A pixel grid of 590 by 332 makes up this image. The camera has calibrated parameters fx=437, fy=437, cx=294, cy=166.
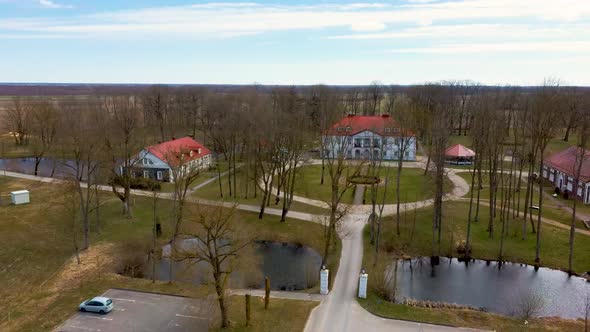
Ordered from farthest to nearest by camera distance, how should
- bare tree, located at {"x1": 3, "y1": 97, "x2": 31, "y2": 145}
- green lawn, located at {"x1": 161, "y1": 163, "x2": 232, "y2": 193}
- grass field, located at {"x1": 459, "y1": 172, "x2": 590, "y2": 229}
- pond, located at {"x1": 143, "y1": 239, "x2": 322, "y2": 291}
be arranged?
bare tree, located at {"x1": 3, "y1": 97, "x2": 31, "y2": 145}, green lawn, located at {"x1": 161, "y1": 163, "x2": 232, "y2": 193}, grass field, located at {"x1": 459, "y1": 172, "x2": 590, "y2": 229}, pond, located at {"x1": 143, "y1": 239, "x2": 322, "y2": 291}

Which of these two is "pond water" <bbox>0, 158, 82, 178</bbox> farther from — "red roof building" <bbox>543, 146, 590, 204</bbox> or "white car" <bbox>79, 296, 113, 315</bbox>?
"red roof building" <bbox>543, 146, 590, 204</bbox>

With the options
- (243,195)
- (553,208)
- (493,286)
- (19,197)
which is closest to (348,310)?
(493,286)

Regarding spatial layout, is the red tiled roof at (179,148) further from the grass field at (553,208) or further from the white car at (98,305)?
the grass field at (553,208)

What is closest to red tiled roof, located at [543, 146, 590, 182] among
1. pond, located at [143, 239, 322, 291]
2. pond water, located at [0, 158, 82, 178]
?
pond, located at [143, 239, 322, 291]

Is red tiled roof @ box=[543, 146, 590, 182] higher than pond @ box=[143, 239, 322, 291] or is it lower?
higher

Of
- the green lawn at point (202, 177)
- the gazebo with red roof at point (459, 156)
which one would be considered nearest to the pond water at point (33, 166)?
the green lawn at point (202, 177)

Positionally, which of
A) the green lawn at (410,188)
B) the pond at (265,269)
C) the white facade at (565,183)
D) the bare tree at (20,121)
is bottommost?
the pond at (265,269)
